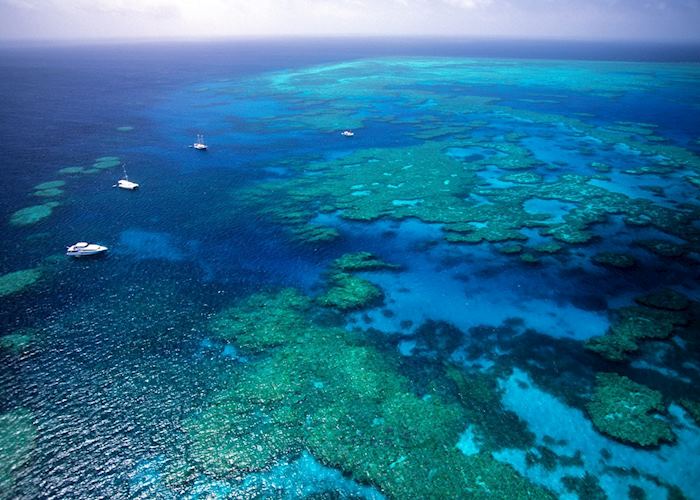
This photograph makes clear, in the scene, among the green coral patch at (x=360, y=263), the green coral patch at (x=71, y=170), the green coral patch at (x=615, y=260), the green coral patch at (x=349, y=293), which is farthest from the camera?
the green coral patch at (x=71, y=170)

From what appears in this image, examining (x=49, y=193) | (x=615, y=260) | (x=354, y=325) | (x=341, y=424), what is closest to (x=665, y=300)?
(x=615, y=260)

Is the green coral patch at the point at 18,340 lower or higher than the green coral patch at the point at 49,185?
lower

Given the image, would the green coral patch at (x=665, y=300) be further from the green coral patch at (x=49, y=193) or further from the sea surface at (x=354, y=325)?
the green coral patch at (x=49, y=193)

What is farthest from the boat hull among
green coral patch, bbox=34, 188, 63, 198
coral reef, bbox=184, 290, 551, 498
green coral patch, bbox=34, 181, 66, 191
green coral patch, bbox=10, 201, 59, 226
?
green coral patch, bbox=34, 181, 66, 191

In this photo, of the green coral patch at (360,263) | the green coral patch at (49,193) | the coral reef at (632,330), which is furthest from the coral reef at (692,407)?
the green coral patch at (49,193)

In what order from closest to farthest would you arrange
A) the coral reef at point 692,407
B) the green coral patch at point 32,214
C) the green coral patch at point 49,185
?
the coral reef at point 692,407, the green coral patch at point 32,214, the green coral patch at point 49,185

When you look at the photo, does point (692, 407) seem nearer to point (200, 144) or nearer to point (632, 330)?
point (632, 330)

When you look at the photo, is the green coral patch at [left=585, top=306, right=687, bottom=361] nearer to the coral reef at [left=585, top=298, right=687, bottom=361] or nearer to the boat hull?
the coral reef at [left=585, top=298, right=687, bottom=361]

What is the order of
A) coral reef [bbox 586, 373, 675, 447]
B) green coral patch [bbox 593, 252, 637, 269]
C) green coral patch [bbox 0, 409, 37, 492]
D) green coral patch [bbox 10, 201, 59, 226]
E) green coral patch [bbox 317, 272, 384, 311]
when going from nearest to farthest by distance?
green coral patch [bbox 0, 409, 37, 492]
coral reef [bbox 586, 373, 675, 447]
green coral patch [bbox 317, 272, 384, 311]
green coral patch [bbox 593, 252, 637, 269]
green coral patch [bbox 10, 201, 59, 226]
